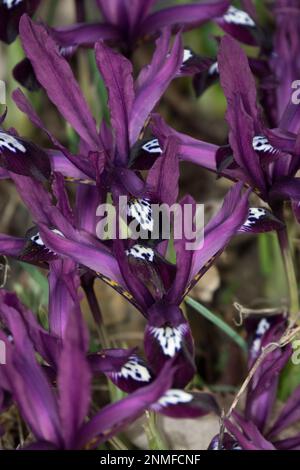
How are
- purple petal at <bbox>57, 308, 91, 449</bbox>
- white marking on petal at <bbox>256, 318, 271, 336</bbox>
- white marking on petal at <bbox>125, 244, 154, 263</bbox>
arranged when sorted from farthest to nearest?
white marking on petal at <bbox>256, 318, 271, 336</bbox> → white marking on petal at <bbox>125, 244, 154, 263</bbox> → purple petal at <bbox>57, 308, 91, 449</bbox>

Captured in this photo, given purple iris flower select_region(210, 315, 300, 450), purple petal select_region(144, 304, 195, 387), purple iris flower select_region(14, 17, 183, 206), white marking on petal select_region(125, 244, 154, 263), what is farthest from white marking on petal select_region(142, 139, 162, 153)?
purple iris flower select_region(210, 315, 300, 450)

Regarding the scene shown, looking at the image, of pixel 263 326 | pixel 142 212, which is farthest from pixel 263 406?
pixel 142 212

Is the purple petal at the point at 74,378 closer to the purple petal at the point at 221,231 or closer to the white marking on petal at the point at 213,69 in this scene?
the purple petal at the point at 221,231

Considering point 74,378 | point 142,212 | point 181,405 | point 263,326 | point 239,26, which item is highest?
point 239,26

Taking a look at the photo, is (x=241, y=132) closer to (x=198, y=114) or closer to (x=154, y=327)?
(x=154, y=327)

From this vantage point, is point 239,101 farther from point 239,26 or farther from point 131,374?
point 239,26

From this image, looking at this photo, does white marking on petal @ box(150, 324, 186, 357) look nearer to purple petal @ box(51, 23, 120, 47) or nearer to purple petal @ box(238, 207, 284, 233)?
purple petal @ box(238, 207, 284, 233)
